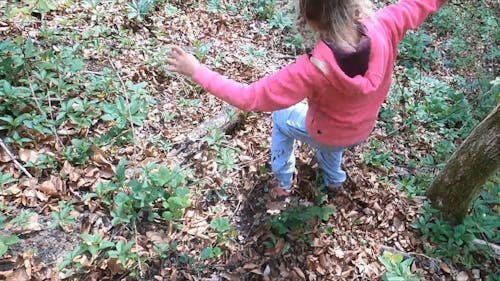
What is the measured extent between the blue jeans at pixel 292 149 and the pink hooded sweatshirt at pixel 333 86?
0.17m

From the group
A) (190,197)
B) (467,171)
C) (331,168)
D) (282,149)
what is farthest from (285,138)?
(467,171)

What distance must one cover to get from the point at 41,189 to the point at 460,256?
10.0ft

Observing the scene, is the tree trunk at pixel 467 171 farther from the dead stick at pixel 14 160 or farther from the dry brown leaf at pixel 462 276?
the dead stick at pixel 14 160

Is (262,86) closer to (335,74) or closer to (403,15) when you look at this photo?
(335,74)

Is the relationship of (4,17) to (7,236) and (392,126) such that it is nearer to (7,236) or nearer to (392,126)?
(7,236)

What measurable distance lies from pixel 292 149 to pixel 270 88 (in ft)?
3.38

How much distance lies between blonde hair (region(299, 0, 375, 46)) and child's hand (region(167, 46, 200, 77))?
65cm

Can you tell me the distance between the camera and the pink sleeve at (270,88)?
7.39 feet

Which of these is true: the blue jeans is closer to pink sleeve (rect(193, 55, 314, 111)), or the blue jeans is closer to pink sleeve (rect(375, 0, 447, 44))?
pink sleeve (rect(193, 55, 314, 111))

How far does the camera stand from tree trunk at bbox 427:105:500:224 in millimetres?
2940

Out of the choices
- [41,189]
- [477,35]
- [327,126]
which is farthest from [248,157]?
[477,35]

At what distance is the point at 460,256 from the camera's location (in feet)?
10.4

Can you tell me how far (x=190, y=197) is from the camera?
10.7ft

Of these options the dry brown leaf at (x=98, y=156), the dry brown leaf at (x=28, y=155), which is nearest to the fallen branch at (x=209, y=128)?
the dry brown leaf at (x=98, y=156)
